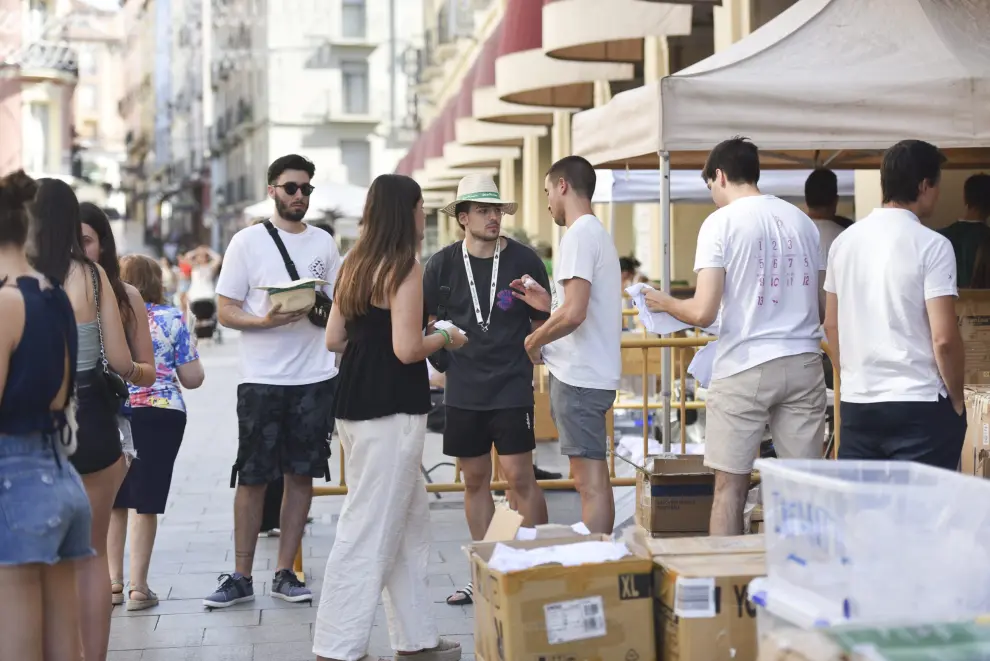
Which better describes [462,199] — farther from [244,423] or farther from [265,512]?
[265,512]

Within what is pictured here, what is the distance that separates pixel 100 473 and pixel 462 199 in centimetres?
226

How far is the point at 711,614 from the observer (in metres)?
4.15

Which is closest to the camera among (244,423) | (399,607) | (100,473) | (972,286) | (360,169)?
(100,473)

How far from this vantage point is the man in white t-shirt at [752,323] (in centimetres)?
562

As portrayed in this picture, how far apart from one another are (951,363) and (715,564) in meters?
1.29

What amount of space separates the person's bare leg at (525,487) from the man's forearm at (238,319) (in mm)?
1317

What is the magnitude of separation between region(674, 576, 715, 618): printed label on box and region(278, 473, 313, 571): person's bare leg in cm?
304

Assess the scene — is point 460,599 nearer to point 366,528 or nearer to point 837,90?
point 366,528

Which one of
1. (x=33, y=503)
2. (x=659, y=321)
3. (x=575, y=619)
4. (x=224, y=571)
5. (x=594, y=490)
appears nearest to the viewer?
(x=33, y=503)

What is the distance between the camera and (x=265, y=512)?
333 inches

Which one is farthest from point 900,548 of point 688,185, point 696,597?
point 688,185

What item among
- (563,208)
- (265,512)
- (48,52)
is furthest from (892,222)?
(48,52)

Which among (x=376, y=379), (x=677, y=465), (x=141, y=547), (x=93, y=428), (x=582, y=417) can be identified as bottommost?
(x=141, y=547)

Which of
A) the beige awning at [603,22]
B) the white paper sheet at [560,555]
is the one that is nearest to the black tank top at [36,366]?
the white paper sheet at [560,555]
